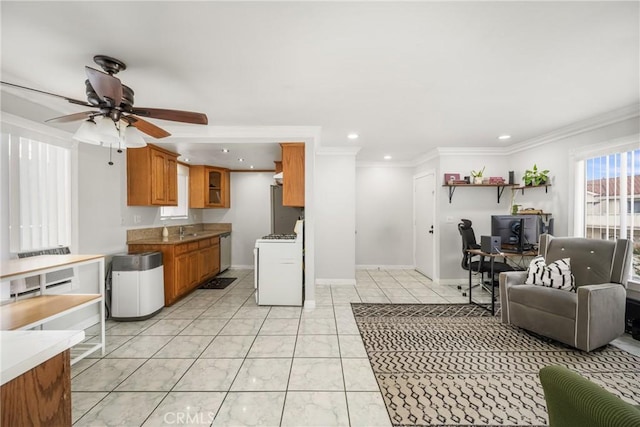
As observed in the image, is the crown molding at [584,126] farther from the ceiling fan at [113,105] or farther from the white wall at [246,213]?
the white wall at [246,213]

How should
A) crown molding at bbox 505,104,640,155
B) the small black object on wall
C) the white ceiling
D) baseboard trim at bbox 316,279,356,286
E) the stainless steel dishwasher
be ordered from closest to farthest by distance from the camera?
the white ceiling, the small black object on wall, crown molding at bbox 505,104,640,155, baseboard trim at bbox 316,279,356,286, the stainless steel dishwasher

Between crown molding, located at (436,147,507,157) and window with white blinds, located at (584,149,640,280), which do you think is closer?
window with white blinds, located at (584,149,640,280)

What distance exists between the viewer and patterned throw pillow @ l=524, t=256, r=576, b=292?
9.09 ft

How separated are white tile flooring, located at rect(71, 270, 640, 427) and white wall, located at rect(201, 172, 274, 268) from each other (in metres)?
2.34

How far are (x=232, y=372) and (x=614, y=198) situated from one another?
15.1 feet

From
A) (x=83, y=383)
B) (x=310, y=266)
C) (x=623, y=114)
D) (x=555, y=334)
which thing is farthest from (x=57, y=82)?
(x=623, y=114)

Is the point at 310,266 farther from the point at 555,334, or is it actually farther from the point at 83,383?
the point at 555,334

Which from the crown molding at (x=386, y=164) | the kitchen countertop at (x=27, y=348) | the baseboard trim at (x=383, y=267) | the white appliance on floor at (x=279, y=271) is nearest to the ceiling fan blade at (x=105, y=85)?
the kitchen countertop at (x=27, y=348)

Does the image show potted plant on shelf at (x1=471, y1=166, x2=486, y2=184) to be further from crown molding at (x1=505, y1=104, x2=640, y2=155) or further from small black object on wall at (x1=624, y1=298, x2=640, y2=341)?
small black object on wall at (x1=624, y1=298, x2=640, y2=341)

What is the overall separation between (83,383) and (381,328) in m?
2.69

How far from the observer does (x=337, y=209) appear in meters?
4.73

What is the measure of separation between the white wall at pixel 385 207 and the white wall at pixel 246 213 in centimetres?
208

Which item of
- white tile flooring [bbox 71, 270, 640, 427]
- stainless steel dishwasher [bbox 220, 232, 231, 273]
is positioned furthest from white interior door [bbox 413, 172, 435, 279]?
stainless steel dishwasher [bbox 220, 232, 231, 273]

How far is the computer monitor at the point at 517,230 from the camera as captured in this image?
3531mm
